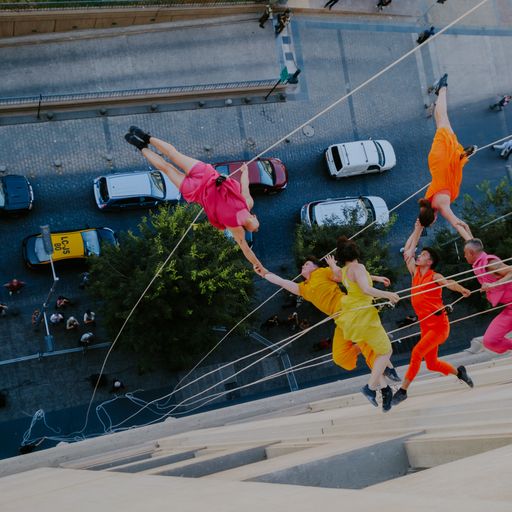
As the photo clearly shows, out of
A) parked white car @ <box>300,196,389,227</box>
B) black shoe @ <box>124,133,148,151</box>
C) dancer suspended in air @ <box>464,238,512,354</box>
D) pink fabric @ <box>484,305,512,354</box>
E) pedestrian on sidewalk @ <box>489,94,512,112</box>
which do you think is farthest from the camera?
pedestrian on sidewalk @ <box>489,94,512,112</box>

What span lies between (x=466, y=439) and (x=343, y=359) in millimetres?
6824

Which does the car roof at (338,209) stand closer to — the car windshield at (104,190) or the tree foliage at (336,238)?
the tree foliage at (336,238)

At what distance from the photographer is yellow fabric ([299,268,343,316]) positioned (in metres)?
11.5

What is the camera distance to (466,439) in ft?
16.2

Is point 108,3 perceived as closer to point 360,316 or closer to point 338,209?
point 338,209

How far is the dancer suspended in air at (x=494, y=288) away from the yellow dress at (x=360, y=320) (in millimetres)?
1685

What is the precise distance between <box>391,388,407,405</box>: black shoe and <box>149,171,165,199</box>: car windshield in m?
13.0

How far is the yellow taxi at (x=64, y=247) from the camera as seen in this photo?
814 inches

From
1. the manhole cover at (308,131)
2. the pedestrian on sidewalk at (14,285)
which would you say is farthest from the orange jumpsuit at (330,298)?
the manhole cover at (308,131)

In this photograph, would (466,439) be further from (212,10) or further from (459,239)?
(212,10)

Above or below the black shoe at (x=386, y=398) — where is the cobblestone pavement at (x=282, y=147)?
above

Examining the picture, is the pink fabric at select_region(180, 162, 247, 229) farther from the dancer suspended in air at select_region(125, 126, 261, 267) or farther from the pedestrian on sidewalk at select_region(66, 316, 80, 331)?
the pedestrian on sidewalk at select_region(66, 316, 80, 331)

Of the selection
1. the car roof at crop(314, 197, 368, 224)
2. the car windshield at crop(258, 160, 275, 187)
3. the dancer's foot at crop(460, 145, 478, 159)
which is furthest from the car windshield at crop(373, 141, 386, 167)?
the dancer's foot at crop(460, 145, 478, 159)

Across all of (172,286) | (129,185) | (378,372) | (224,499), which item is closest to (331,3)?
(129,185)
